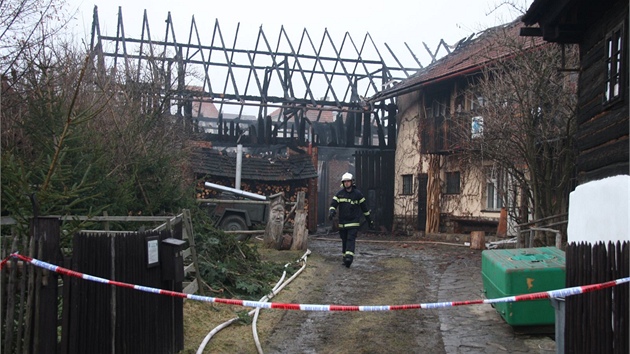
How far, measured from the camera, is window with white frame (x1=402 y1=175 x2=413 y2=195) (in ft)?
84.9

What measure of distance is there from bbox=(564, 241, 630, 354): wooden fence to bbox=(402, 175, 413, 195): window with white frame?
21.1 metres

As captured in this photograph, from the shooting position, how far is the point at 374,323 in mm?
7781

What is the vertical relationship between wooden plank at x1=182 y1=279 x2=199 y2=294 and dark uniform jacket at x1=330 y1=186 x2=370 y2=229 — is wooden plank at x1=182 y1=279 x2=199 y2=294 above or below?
below

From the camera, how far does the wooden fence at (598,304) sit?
409 cm

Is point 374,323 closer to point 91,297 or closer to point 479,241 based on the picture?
point 91,297

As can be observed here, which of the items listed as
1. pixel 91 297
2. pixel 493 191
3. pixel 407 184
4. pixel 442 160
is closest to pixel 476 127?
pixel 493 191

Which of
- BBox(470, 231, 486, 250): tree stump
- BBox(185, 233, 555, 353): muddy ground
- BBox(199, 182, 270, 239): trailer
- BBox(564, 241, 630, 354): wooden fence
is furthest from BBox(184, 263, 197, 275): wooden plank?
BBox(470, 231, 486, 250): tree stump

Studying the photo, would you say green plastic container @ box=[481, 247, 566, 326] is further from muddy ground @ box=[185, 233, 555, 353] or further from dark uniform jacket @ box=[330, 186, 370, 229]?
dark uniform jacket @ box=[330, 186, 370, 229]

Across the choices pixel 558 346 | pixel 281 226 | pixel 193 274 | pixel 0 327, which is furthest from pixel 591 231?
pixel 281 226

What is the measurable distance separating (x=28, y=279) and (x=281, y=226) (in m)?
11.2

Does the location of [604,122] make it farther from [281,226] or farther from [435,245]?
[435,245]

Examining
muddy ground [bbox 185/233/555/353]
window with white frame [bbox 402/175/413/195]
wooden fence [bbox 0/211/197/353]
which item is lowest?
muddy ground [bbox 185/233/555/353]

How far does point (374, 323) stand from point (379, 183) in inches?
778

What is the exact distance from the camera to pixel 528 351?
6438 millimetres
